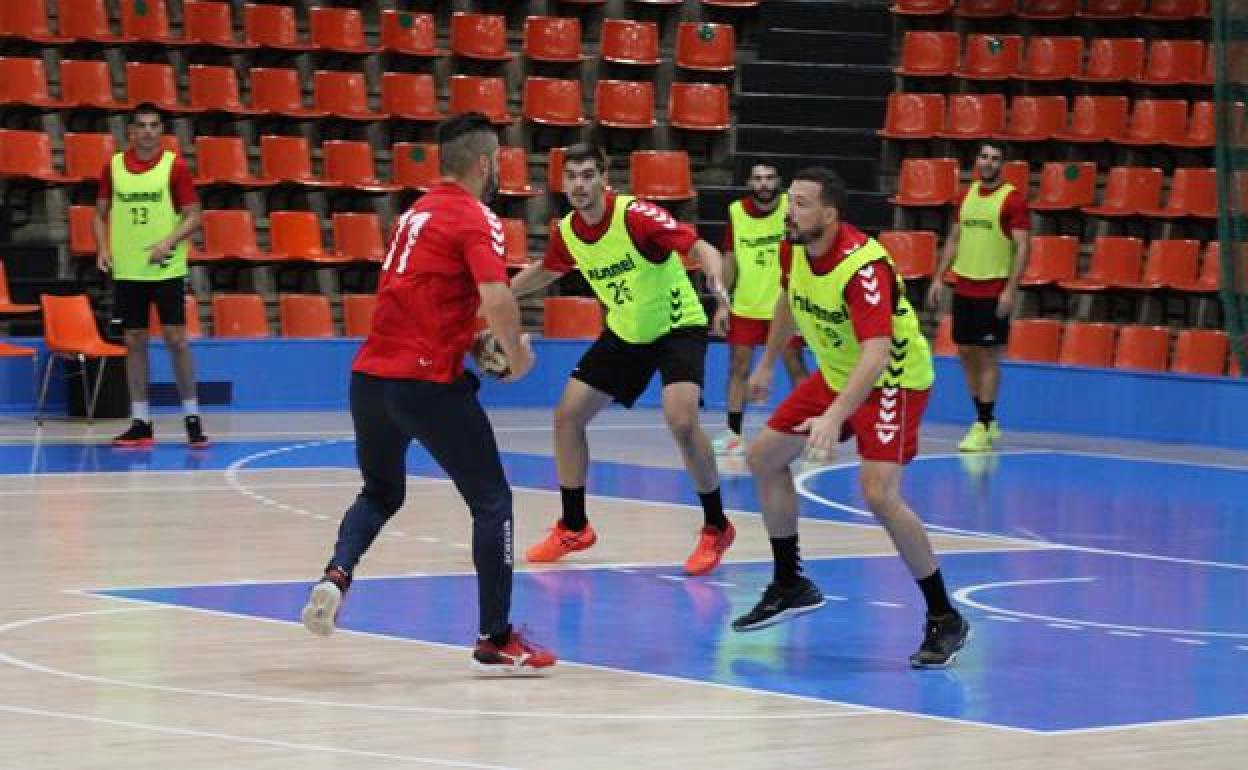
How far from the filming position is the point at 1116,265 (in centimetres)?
2033

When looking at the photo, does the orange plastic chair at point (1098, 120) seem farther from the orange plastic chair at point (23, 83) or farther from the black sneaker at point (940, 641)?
the black sneaker at point (940, 641)

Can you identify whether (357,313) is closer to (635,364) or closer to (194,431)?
(194,431)

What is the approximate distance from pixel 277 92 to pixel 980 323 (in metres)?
6.63

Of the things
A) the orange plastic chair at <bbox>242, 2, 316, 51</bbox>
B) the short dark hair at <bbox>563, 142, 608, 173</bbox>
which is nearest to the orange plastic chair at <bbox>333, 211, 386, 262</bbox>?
the orange plastic chair at <bbox>242, 2, 316, 51</bbox>

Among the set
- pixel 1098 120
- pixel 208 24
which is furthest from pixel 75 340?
pixel 1098 120

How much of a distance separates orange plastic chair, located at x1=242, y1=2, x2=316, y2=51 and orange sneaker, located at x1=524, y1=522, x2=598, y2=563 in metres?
10.9

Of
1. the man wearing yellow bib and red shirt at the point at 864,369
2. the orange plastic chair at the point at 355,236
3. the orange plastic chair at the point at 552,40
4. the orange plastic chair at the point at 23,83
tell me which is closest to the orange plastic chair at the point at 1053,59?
the orange plastic chair at the point at 552,40

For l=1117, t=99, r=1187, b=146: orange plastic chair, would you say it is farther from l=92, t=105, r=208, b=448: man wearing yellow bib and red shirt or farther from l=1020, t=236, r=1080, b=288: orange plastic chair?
l=92, t=105, r=208, b=448: man wearing yellow bib and red shirt

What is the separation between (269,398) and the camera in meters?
19.4

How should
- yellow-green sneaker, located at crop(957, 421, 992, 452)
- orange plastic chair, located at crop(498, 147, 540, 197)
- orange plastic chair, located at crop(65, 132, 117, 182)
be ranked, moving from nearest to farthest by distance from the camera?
1. yellow-green sneaker, located at crop(957, 421, 992, 452)
2. orange plastic chair, located at crop(65, 132, 117, 182)
3. orange plastic chair, located at crop(498, 147, 540, 197)

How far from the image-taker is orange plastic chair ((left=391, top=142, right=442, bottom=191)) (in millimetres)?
21000

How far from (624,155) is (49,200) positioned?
18.2 feet

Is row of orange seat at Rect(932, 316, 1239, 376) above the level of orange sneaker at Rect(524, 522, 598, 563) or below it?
below

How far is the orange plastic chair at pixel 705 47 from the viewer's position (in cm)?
2297
